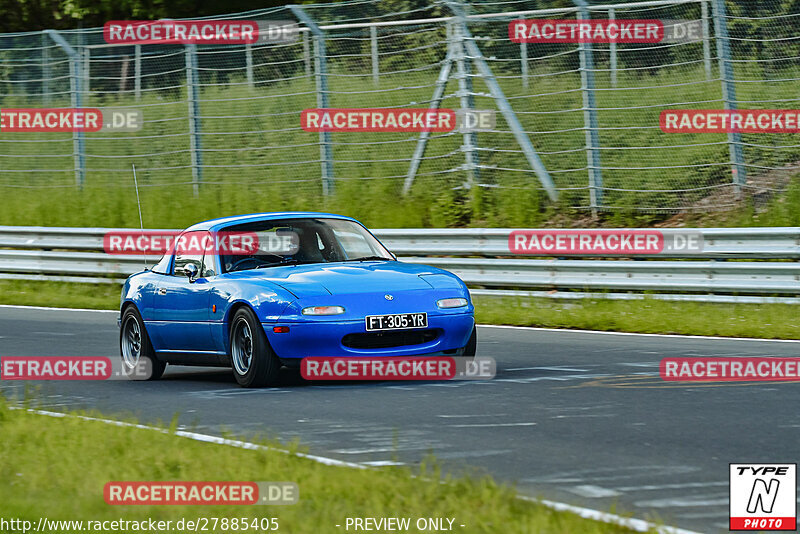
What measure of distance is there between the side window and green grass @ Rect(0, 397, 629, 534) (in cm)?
336

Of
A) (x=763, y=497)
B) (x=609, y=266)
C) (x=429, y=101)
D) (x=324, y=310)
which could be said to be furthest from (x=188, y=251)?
(x=429, y=101)

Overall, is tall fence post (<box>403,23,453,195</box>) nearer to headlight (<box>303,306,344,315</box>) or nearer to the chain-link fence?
the chain-link fence

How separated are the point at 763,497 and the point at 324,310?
471cm

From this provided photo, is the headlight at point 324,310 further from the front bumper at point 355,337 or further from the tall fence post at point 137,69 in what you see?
the tall fence post at point 137,69

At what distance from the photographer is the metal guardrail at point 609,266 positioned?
14016mm

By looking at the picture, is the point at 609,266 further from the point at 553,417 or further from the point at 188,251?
the point at 553,417

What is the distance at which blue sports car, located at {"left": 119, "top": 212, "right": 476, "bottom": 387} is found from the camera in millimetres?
9641

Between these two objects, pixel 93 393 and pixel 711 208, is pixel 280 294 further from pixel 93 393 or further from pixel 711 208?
pixel 711 208

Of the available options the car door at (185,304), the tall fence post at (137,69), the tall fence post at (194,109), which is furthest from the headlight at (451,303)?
the tall fence post at (137,69)

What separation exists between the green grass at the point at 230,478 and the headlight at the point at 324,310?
2146mm

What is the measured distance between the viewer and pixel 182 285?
36.0ft

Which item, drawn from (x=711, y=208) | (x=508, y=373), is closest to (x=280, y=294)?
(x=508, y=373)

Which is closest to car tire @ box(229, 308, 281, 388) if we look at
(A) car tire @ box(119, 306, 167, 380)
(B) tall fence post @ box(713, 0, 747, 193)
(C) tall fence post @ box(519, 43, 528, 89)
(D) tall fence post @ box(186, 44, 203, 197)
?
(A) car tire @ box(119, 306, 167, 380)

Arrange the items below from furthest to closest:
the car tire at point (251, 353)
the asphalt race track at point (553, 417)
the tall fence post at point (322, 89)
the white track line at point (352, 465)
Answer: the tall fence post at point (322, 89)
the car tire at point (251, 353)
the asphalt race track at point (553, 417)
the white track line at point (352, 465)
